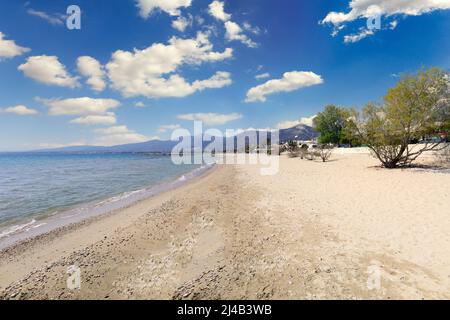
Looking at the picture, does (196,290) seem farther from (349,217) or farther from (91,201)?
(91,201)

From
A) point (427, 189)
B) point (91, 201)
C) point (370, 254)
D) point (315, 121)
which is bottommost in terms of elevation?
point (91, 201)

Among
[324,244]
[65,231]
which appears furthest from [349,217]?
[65,231]

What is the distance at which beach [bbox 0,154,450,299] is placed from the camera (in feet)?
15.0

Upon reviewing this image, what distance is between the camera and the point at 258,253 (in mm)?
6055

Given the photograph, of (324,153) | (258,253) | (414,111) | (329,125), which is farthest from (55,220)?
(329,125)

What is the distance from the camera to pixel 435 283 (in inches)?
167

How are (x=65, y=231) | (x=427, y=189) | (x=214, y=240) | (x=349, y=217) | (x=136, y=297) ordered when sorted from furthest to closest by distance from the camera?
(x=427, y=189) → (x=65, y=231) → (x=349, y=217) → (x=214, y=240) → (x=136, y=297)

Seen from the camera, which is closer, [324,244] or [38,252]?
[324,244]

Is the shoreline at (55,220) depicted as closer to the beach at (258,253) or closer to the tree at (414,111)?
the beach at (258,253)

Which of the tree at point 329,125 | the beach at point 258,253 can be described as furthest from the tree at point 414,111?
the tree at point 329,125

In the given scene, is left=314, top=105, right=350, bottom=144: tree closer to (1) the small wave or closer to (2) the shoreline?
(2) the shoreline

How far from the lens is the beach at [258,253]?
15.0 ft

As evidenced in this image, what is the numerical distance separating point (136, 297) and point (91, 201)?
13.9m

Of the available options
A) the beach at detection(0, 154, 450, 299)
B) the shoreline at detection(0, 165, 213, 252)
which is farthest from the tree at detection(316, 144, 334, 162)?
the shoreline at detection(0, 165, 213, 252)
